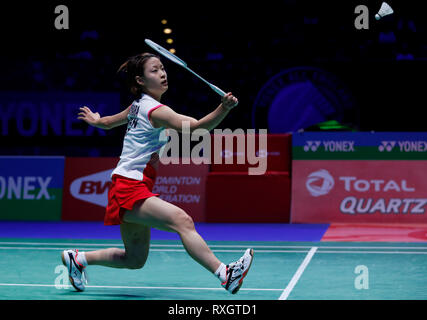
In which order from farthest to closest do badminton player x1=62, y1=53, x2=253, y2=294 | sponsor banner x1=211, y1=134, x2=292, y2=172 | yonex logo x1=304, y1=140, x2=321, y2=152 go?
sponsor banner x1=211, y1=134, x2=292, y2=172
yonex logo x1=304, y1=140, x2=321, y2=152
badminton player x1=62, y1=53, x2=253, y2=294

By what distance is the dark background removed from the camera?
1192 cm

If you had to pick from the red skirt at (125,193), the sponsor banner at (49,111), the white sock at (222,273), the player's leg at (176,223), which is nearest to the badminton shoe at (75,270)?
the red skirt at (125,193)

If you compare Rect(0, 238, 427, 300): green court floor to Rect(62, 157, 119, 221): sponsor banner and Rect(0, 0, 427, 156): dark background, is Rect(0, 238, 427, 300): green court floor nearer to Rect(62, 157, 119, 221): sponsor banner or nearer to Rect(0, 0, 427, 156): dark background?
Rect(62, 157, 119, 221): sponsor banner

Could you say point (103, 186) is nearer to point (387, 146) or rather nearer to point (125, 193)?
point (387, 146)

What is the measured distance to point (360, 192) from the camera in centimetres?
888

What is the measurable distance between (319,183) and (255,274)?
402cm

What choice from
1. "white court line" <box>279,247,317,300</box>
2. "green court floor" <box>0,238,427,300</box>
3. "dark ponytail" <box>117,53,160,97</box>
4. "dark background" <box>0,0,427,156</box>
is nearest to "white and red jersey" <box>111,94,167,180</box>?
"dark ponytail" <box>117,53,160,97</box>

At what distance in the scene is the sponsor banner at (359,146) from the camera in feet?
29.3

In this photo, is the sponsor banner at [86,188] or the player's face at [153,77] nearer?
the player's face at [153,77]

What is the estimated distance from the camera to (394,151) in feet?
29.5

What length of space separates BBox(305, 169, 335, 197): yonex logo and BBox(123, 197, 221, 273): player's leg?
5.16 m

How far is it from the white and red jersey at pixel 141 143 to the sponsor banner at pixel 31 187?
5.61 metres

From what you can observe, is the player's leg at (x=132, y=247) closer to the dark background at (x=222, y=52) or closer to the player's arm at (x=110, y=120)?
the player's arm at (x=110, y=120)

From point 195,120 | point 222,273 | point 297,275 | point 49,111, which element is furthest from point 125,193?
point 49,111
